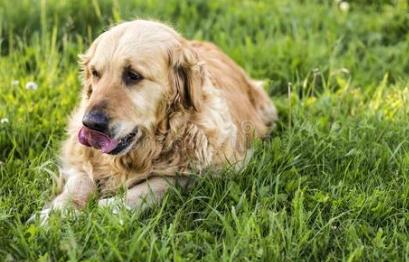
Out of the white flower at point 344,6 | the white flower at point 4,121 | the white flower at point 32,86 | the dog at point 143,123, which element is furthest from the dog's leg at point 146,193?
the white flower at point 344,6

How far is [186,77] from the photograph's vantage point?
3768 millimetres

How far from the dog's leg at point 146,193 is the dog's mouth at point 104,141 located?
0.23m

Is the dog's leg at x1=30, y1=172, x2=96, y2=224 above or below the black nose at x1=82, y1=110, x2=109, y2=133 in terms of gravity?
below

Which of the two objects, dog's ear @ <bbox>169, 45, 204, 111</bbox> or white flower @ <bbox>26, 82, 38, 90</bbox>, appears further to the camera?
white flower @ <bbox>26, 82, 38, 90</bbox>

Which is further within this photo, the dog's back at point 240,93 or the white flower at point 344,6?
the white flower at point 344,6

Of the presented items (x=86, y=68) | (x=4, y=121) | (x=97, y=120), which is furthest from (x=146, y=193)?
(x=4, y=121)

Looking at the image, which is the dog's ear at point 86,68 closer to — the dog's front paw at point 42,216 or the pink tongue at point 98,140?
the pink tongue at point 98,140

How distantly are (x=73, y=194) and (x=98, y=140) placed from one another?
358mm

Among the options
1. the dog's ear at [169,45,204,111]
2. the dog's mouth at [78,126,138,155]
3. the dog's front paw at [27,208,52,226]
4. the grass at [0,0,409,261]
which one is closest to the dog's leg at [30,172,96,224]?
the dog's front paw at [27,208,52,226]

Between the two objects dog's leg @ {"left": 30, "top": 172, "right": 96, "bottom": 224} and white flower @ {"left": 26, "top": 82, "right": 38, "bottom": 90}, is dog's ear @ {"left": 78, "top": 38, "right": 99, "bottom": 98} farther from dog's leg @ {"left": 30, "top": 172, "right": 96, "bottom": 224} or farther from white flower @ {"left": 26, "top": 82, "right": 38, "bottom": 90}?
white flower @ {"left": 26, "top": 82, "right": 38, "bottom": 90}

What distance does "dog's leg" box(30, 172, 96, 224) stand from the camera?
342 centimetres

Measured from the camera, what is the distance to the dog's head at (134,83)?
3432 millimetres

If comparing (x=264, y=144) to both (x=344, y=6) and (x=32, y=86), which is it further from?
(x=344, y=6)

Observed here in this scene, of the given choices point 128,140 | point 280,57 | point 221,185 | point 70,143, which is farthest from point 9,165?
point 280,57
